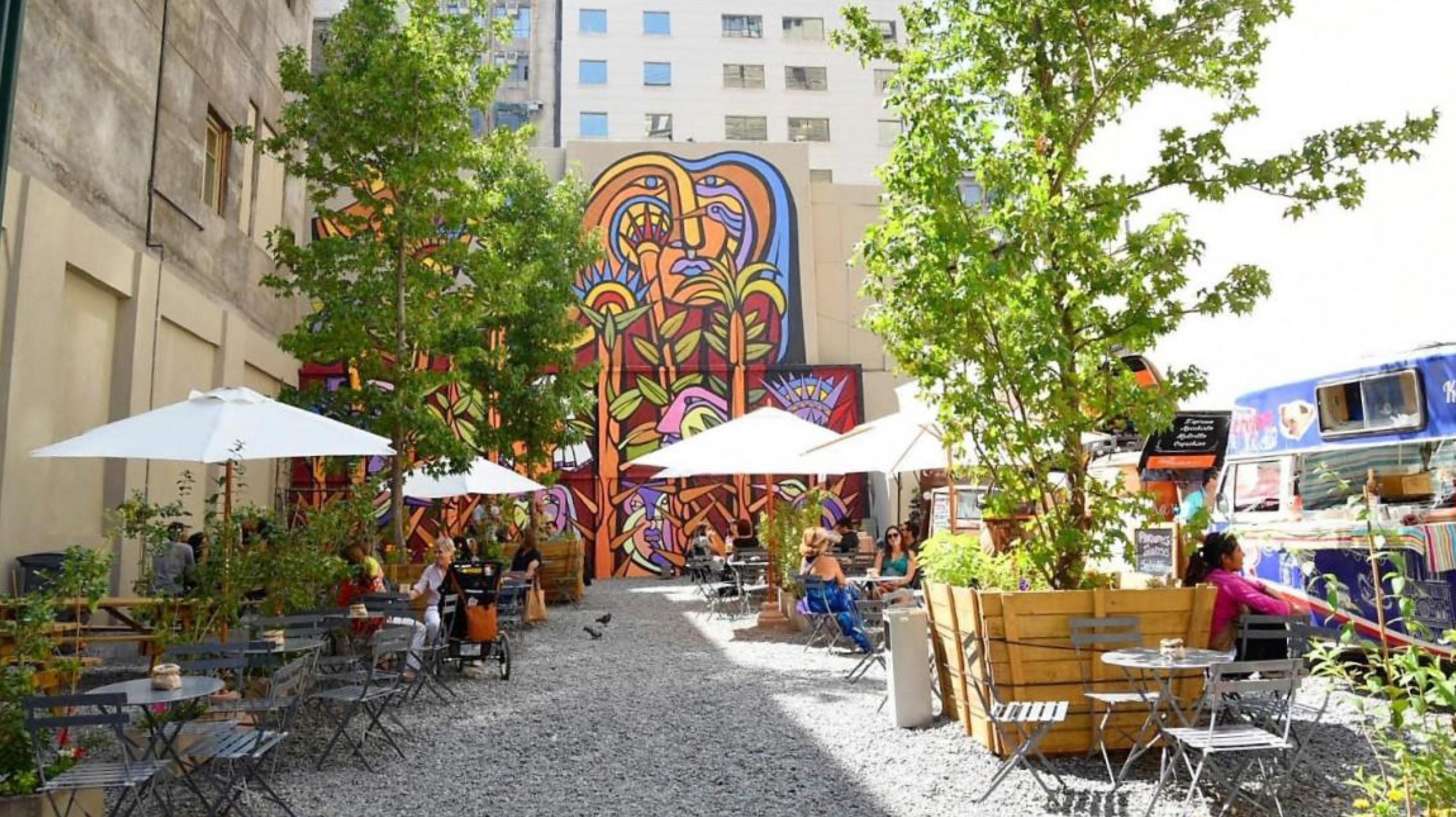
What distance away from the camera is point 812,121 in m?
37.9

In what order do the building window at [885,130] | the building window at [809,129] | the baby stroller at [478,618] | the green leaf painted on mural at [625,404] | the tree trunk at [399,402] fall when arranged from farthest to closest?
the building window at [809,129] < the building window at [885,130] < the green leaf painted on mural at [625,404] < the tree trunk at [399,402] < the baby stroller at [478,618]

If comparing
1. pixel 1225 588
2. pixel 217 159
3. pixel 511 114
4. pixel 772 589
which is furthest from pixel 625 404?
pixel 511 114

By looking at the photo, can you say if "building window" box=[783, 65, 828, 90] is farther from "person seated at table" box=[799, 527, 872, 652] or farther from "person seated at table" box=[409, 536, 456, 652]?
"person seated at table" box=[409, 536, 456, 652]

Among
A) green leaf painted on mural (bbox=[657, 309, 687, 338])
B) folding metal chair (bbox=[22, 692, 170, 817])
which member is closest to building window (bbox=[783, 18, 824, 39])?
green leaf painted on mural (bbox=[657, 309, 687, 338])

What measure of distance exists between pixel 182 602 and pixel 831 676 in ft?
16.5

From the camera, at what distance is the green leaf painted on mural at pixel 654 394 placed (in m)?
21.7

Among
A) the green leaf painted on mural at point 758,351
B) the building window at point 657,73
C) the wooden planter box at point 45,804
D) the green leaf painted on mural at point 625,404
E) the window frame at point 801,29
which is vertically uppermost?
the window frame at point 801,29

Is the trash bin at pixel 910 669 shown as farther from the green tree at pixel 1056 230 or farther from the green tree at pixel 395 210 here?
the green tree at pixel 395 210

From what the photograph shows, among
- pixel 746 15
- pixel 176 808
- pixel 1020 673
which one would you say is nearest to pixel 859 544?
pixel 1020 673

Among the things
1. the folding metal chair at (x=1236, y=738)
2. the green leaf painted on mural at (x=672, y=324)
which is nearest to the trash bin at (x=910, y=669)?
the folding metal chair at (x=1236, y=738)

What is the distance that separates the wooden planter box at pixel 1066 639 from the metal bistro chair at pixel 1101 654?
2 cm

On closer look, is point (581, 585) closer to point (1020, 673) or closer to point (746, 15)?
point (1020, 673)

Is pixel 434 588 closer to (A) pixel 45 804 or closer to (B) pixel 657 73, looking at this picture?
(A) pixel 45 804

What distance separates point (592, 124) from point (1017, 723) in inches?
1406
